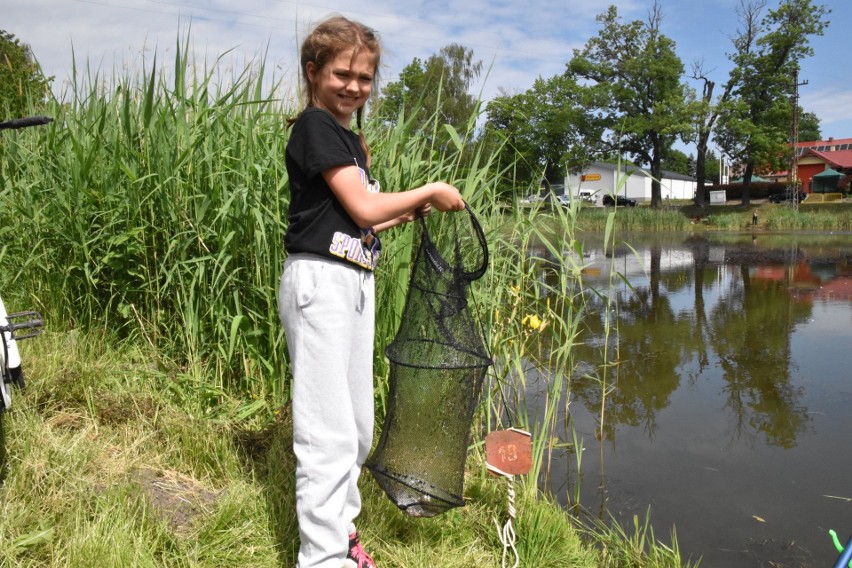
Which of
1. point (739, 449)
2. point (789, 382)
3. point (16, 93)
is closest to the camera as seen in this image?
point (739, 449)

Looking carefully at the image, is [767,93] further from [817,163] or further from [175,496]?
[175,496]

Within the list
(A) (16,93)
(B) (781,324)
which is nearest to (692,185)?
(B) (781,324)

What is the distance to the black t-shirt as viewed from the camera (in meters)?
1.58

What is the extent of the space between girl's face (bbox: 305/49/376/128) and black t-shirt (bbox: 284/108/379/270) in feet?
0.24

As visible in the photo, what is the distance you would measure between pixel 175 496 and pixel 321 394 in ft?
2.68

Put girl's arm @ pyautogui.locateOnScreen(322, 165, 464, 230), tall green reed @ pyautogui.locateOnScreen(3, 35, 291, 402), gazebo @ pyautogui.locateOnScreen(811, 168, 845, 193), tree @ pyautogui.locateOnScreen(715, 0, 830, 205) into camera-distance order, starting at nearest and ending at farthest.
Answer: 1. girl's arm @ pyautogui.locateOnScreen(322, 165, 464, 230)
2. tall green reed @ pyautogui.locateOnScreen(3, 35, 291, 402)
3. tree @ pyautogui.locateOnScreen(715, 0, 830, 205)
4. gazebo @ pyautogui.locateOnScreen(811, 168, 845, 193)

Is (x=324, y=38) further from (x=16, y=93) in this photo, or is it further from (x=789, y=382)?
(x=789, y=382)

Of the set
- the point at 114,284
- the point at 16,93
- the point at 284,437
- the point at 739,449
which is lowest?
the point at 739,449

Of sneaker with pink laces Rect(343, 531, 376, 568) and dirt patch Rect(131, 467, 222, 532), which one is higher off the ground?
dirt patch Rect(131, 467, 222, 532)

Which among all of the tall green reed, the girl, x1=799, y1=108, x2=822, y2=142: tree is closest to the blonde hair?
the girl

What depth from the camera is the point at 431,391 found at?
6.78 ft

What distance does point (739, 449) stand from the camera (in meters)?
3.66

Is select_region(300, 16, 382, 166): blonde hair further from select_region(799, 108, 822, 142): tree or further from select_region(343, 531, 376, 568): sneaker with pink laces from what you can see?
select_region(799, 108, 822, 142): tree

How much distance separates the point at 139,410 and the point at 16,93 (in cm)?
290
